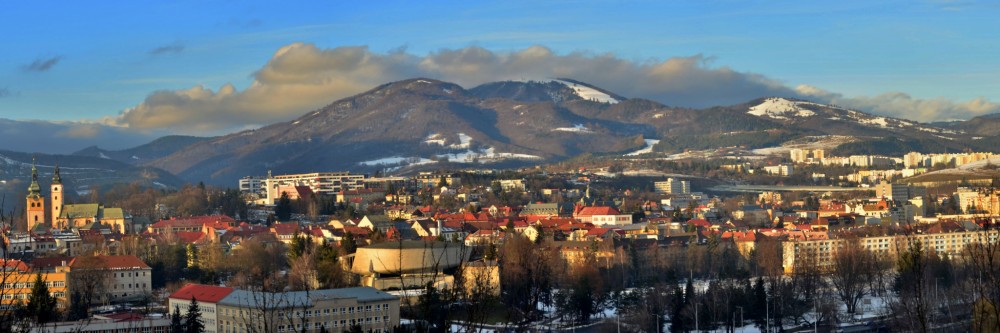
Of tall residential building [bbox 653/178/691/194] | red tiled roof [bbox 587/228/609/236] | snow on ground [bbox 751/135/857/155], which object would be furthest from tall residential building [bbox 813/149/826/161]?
red tiled roof [bbox 587/228/609/236]

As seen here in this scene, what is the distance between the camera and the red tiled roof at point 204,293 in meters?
41.9

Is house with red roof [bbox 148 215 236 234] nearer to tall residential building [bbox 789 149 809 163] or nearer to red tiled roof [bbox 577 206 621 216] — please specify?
red tiled roof [bbox 577 206 621 216]

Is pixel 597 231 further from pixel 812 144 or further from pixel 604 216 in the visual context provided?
pixel 812 144

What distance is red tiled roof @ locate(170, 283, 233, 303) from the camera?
4195 centimetres

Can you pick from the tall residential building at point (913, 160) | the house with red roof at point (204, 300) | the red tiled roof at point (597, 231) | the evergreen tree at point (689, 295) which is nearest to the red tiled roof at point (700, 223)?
the red tiled roof at point (597, 231)

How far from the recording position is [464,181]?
389ft

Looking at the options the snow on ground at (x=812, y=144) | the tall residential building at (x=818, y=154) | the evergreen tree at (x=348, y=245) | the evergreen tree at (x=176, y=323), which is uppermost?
the snow on ground at (x=812, y=144)

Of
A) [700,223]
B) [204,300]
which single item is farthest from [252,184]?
[204,300]

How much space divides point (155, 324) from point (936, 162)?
12277cm

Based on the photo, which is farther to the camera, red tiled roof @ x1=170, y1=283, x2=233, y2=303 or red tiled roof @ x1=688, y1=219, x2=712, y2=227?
red tiled roof @ x1=688, y1=219, x2=712, y2=227

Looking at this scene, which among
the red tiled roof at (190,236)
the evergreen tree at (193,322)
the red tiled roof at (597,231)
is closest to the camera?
the evergreen tree at (193,322)

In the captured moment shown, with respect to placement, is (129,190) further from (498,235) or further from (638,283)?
(638,283)

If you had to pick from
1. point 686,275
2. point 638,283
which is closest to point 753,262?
point 686,275

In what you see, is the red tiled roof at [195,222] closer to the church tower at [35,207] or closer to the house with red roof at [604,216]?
the church tower at [35,207]
